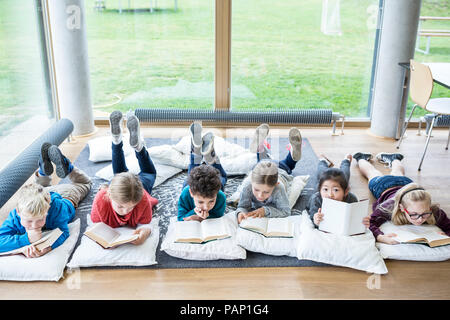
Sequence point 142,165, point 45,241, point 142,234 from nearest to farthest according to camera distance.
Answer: point 45,241, point 142,234, point 142,165

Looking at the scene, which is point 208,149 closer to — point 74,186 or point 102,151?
point 74,186

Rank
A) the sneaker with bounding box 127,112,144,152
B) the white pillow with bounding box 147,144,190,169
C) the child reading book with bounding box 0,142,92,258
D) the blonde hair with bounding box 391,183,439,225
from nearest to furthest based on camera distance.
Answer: the child reading book with bounding box 0,142,92,258 → the blonde hair with bounding box 391,183,439,225 → the sneaker with bounding box 127,112,144,152 → the white pillow with bounding box 147,144,190,169

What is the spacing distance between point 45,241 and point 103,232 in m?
0.29

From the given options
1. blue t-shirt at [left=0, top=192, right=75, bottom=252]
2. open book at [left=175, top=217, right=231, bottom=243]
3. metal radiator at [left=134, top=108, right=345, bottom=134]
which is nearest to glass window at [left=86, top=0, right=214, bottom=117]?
metal radiator at [left=134, top=108, right=345, bottom=134]

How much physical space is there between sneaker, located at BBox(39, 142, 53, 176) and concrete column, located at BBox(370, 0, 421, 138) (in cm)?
291

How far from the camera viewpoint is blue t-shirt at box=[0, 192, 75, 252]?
2.40 metres

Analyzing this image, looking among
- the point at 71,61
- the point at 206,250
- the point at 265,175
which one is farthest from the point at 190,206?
the point at 71,61

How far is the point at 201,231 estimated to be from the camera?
260cm

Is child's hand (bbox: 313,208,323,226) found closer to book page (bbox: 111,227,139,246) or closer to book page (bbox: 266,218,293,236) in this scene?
book page (bbox: 266,218,293,236)

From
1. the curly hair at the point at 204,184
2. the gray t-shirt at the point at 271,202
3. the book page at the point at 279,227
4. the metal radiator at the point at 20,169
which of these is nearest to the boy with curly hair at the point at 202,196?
the curly hair at the point at 204,184

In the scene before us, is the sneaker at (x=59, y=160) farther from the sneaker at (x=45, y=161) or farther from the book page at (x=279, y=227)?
the book page at (x=279, y=227)

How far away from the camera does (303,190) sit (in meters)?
3.32

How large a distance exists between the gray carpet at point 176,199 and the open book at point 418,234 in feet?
1.61
